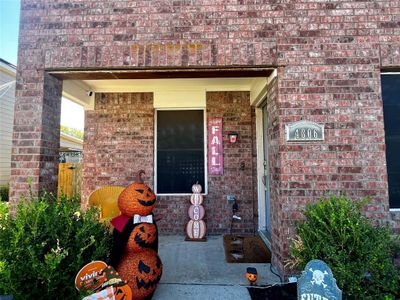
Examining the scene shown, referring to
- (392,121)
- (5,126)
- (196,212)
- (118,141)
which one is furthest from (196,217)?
(5,126)

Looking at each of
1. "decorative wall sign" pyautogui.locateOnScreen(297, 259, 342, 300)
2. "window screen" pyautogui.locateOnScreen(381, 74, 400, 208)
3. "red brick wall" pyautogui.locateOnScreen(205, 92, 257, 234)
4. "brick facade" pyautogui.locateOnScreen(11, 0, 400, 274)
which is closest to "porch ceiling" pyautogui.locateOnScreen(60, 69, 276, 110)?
"red brick wall" pyautogui.locateOnScreen(205, 92, 257, 234)

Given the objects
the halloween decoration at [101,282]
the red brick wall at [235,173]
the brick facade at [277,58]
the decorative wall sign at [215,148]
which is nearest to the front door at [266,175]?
the red brick wall at [235,173]

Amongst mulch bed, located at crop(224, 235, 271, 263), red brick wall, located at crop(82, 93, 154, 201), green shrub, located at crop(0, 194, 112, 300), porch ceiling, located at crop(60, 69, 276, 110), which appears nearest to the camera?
green shrub, located at crop(0, 194, 112, 300)

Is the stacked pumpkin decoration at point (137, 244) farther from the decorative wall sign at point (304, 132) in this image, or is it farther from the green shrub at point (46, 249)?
the decorative wall sign at point (304, 132)

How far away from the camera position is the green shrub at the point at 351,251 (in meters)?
2.25

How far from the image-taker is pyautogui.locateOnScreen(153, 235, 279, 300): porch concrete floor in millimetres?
2848

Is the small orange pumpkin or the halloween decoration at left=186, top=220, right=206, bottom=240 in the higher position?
the small orange pumpkin

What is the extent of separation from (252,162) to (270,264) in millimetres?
2163

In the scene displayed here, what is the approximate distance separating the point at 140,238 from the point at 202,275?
113cm

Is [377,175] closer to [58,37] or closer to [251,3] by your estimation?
[251,3]

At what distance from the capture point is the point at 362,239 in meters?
2.36

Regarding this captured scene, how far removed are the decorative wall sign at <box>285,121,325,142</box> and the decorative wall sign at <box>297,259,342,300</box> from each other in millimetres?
1470

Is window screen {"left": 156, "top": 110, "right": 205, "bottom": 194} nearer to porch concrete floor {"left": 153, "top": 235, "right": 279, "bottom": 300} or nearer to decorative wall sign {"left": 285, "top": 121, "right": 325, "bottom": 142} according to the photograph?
porch concrete floor {"left": 153, "top": 235, "right": 279, "bottom": 300}

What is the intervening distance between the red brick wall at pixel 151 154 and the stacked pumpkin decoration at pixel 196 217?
0.28m
